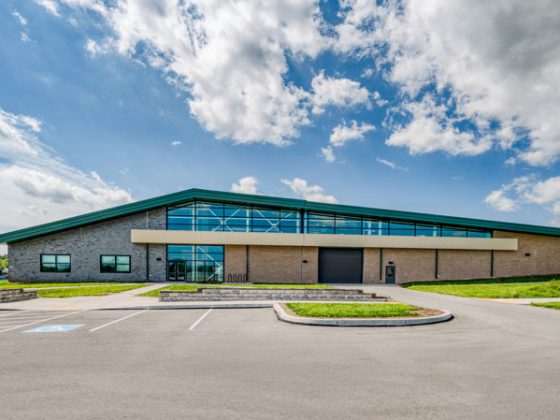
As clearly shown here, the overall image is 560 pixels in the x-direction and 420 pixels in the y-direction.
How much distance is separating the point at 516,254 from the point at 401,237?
12.6 m

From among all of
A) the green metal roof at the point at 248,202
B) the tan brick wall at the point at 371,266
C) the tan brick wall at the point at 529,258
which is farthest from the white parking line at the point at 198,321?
the tan brick wall at the point at 529,258

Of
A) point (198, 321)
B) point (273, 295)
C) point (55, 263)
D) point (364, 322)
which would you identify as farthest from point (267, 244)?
point (55, 263)

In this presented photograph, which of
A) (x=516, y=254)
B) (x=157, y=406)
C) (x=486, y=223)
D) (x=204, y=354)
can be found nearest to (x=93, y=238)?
(x=204, y=354)

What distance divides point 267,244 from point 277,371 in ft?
70.1

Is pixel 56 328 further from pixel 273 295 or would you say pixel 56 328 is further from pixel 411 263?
pixel 411 263

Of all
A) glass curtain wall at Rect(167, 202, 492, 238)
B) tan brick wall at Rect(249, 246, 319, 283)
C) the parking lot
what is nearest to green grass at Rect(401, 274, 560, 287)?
glass curtain wall at Rect(167, 202, 492, 238)

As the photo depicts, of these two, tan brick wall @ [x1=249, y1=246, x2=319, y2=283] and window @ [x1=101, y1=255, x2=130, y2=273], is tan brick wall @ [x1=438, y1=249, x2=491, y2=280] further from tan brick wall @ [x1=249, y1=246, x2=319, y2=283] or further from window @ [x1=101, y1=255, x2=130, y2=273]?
window @ [x1=101, y1=255, x2=130, y2=273]

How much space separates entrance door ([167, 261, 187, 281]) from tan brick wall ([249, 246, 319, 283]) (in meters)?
6.18

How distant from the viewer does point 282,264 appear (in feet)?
92.3

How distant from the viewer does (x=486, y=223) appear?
29.4 meters

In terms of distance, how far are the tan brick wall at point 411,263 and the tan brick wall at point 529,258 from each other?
7.06 metres

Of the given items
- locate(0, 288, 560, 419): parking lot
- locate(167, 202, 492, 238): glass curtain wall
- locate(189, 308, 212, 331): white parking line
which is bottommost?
locate(189, 308, 212, 331): white parking line

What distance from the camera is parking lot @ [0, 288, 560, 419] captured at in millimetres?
4379

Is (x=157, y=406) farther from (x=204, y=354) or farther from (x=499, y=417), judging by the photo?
(x=499, y=417)
